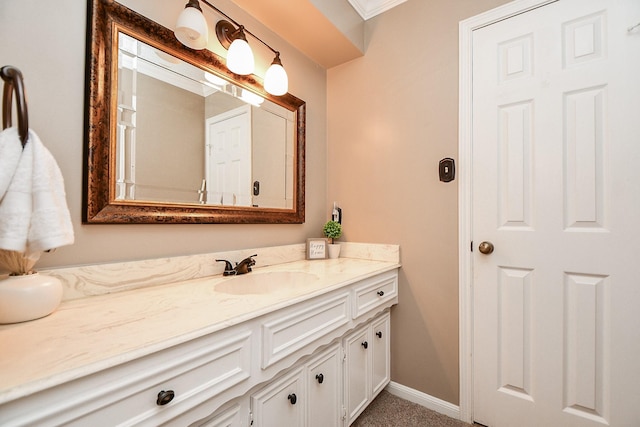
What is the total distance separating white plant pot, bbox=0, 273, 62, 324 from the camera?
2.33 ft

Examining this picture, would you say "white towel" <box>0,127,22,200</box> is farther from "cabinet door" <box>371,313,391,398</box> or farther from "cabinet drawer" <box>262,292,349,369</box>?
"cabinet door" <box>371,313,391,398</box>

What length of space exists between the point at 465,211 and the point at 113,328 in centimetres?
162

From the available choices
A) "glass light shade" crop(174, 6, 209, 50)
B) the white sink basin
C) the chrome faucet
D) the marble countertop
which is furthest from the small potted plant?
"glass light shade" crop(174, 6, 209, 50)

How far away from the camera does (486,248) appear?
1.48m

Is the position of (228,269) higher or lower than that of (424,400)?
higher

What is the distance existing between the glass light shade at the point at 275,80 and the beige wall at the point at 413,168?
2.01ft

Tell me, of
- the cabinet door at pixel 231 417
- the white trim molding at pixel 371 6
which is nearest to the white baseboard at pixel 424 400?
the cabinet door at pixel 231 417

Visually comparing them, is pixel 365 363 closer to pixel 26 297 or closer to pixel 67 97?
pixel 26 297

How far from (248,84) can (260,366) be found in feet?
4.66

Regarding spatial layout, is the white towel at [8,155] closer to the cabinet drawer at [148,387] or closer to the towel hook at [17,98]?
the towel hook at [17,98]

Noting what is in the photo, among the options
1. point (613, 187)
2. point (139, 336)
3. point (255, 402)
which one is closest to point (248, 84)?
point (139, 336)

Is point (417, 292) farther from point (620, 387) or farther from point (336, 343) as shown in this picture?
point (620, 387)

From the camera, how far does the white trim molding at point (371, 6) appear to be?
1.83 m

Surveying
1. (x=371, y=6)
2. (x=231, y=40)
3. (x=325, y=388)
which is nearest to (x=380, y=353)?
(x=325, y=388)
